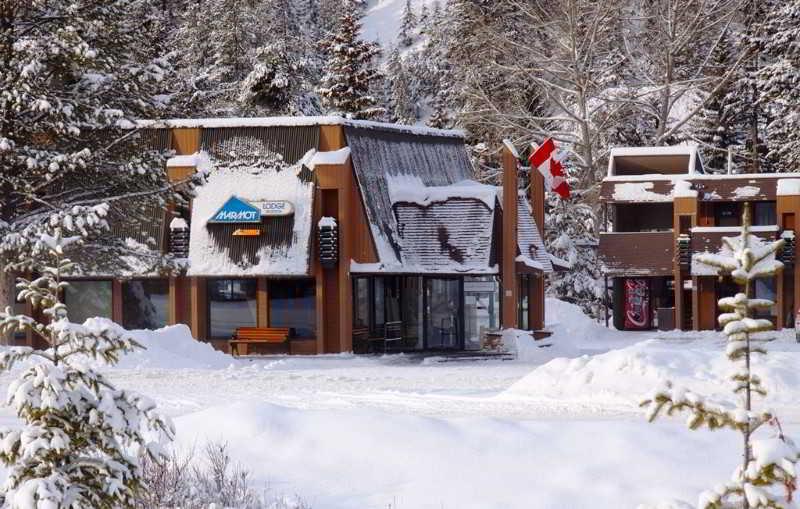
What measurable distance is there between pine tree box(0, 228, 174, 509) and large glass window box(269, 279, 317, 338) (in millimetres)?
25946

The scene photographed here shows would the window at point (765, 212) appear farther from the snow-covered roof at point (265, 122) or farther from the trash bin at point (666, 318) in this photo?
the snow-covered roof at point (265, 122)

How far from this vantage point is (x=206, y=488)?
1174 cm

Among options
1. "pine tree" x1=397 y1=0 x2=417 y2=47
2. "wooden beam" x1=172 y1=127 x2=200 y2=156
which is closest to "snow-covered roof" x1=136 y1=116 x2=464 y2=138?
"wooden beam" x1=172 y1=127 x2=200 y2=156

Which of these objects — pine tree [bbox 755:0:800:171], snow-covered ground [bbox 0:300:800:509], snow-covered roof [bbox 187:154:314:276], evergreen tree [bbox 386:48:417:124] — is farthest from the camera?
evergreen tree [bbox 386:48:417:124]

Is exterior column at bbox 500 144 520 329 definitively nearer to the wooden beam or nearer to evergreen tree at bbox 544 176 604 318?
the wooden beam

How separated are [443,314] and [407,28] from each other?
97637 mm

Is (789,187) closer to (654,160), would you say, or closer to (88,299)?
(654,160)

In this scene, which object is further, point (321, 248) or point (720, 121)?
point (720, 121)

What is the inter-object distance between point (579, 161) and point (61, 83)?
29492 millimetres

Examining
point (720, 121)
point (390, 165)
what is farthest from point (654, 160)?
point (390, 165)

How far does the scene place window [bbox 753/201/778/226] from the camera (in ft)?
159

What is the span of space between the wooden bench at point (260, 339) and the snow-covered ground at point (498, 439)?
11989 millimetres

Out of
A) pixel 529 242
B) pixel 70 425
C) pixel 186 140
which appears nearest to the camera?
pixel 70 425

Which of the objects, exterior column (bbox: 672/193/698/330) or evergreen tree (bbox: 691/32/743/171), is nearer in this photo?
exterior column (bbox: 672/193/698/330)
